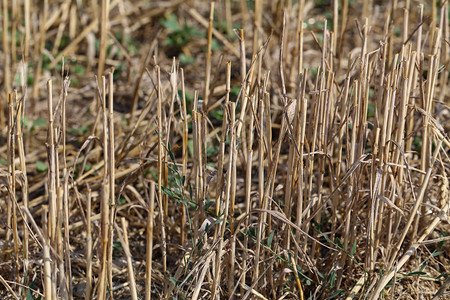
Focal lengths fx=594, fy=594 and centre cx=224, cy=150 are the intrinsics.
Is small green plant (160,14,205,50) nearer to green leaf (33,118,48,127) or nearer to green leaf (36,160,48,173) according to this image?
green leaf (33,118,48,127)

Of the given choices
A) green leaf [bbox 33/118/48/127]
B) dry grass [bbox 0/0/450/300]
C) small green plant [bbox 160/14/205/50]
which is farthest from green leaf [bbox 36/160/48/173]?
small green plant [bbox 160/14/205/50]

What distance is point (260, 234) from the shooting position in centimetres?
132

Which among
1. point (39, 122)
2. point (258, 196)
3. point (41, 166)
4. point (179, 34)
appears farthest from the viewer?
point (179, 34)

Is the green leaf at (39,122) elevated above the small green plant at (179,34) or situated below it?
below

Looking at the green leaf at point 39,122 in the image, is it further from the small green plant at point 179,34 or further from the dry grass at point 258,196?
the small green plant at point 179,34

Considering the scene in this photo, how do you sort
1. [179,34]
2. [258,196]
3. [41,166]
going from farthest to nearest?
[179,34] → [41,166] → [258,196]

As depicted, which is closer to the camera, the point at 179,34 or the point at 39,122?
the point at 39,122

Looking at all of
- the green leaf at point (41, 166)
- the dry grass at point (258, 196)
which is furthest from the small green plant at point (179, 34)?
the green leaf at point (41, 166)

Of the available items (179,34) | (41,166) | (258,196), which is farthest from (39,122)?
(258,196)

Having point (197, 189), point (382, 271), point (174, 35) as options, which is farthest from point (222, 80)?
point (382, 271)

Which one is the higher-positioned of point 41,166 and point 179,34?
point 179,34

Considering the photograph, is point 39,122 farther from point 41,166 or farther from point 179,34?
point 179,34

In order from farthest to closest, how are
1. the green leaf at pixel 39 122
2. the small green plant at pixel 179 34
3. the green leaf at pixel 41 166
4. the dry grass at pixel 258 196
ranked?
the small green plant at pixel 179 34
the green leaf at pixel 39 122
the green leaf at pixel 41 166
the dry grass at pixel 258 196

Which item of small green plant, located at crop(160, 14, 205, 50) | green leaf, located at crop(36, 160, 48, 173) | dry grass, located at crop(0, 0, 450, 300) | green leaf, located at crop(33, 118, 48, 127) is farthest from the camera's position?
small green plant, located at crop(160, 14, 205, 50)
